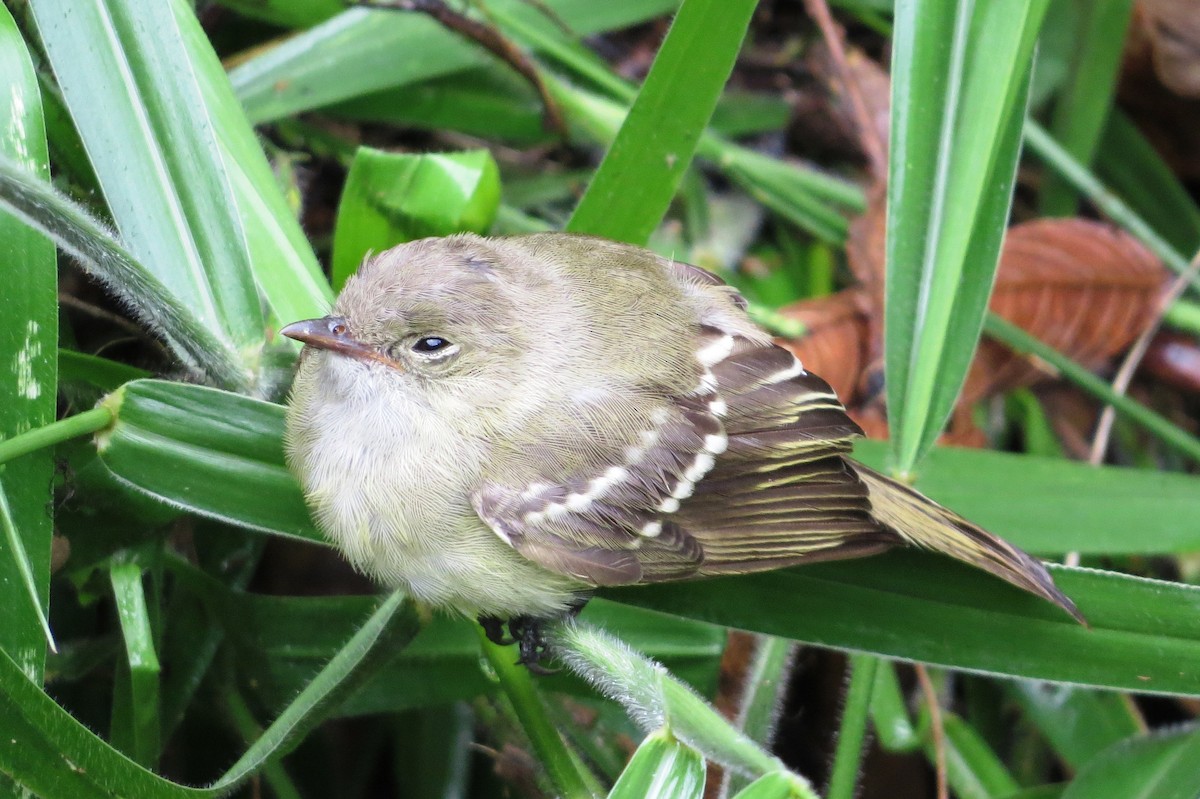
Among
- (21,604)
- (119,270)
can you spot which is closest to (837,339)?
(119,270)

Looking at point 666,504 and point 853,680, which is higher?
point 666,504

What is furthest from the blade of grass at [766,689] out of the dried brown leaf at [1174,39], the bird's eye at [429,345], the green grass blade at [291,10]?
the dried brown leaf at [1174,39]

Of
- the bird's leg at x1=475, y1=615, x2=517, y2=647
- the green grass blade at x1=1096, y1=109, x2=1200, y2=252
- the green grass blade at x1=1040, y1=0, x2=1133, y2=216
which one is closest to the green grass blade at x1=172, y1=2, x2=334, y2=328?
the bird's leg at x1=475, y1=615, x2=517, y2=647

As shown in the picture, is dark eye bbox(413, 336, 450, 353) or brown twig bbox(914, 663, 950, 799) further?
brown twig bbox(914, 663, 950, 799)

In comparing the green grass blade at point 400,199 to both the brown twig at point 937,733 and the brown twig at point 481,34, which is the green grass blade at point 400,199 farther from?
the brown twig at point 937,733

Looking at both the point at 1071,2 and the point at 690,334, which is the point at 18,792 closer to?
the point at 690,334

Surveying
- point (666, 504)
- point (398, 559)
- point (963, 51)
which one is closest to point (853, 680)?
point (666, 504)

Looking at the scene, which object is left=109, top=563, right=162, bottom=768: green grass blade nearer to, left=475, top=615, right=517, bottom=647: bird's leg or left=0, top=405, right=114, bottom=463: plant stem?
left=0, top=405, right=114, bottom=463: plant stem

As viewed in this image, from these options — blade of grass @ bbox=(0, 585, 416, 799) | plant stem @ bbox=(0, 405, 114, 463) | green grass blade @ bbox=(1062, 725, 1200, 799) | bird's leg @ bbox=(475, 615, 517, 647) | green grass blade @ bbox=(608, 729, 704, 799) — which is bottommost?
green grass blade @ bbox=(1062, 725, 1200, 799)
